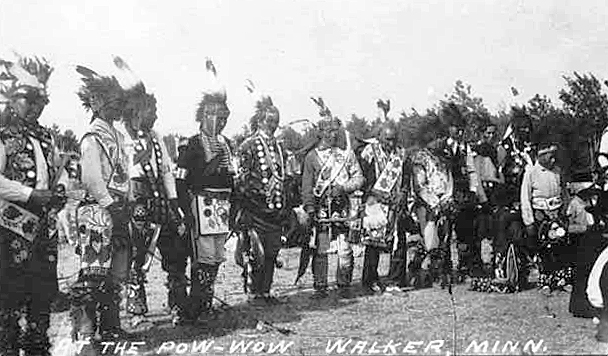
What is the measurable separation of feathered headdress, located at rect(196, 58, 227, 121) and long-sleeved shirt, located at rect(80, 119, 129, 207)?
3.03 ft

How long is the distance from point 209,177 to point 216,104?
62 cm

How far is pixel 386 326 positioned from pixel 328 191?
5.60 feet

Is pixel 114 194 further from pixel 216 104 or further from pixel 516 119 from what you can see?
pixel 516 119

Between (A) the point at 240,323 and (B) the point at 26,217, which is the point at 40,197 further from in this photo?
(A) the point at 240,323

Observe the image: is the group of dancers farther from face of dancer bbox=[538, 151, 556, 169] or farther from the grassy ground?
the grassy ground

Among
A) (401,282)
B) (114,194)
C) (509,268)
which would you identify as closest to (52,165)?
(114,194)

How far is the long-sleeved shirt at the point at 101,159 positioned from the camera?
16.2 feet

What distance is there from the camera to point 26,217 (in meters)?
4.69

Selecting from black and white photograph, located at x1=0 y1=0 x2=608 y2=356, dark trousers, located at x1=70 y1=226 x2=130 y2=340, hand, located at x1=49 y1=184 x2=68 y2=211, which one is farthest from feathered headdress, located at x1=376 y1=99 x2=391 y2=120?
hand, located at x1=49 y1=184 x2=68 y2=211

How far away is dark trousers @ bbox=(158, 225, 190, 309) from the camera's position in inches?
230

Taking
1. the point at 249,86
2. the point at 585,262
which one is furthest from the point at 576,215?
the point at 249,86

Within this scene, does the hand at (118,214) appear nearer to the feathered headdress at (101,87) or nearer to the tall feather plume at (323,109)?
the feathered headdress at (101,87)

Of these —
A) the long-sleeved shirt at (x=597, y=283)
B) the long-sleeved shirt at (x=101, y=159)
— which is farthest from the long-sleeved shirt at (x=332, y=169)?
the long-sleeved shirt at (x=597, y=283)

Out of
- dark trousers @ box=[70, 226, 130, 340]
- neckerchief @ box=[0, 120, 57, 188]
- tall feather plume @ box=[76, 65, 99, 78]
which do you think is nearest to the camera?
neckerchief @ box=[0, 120, 57, 188]
